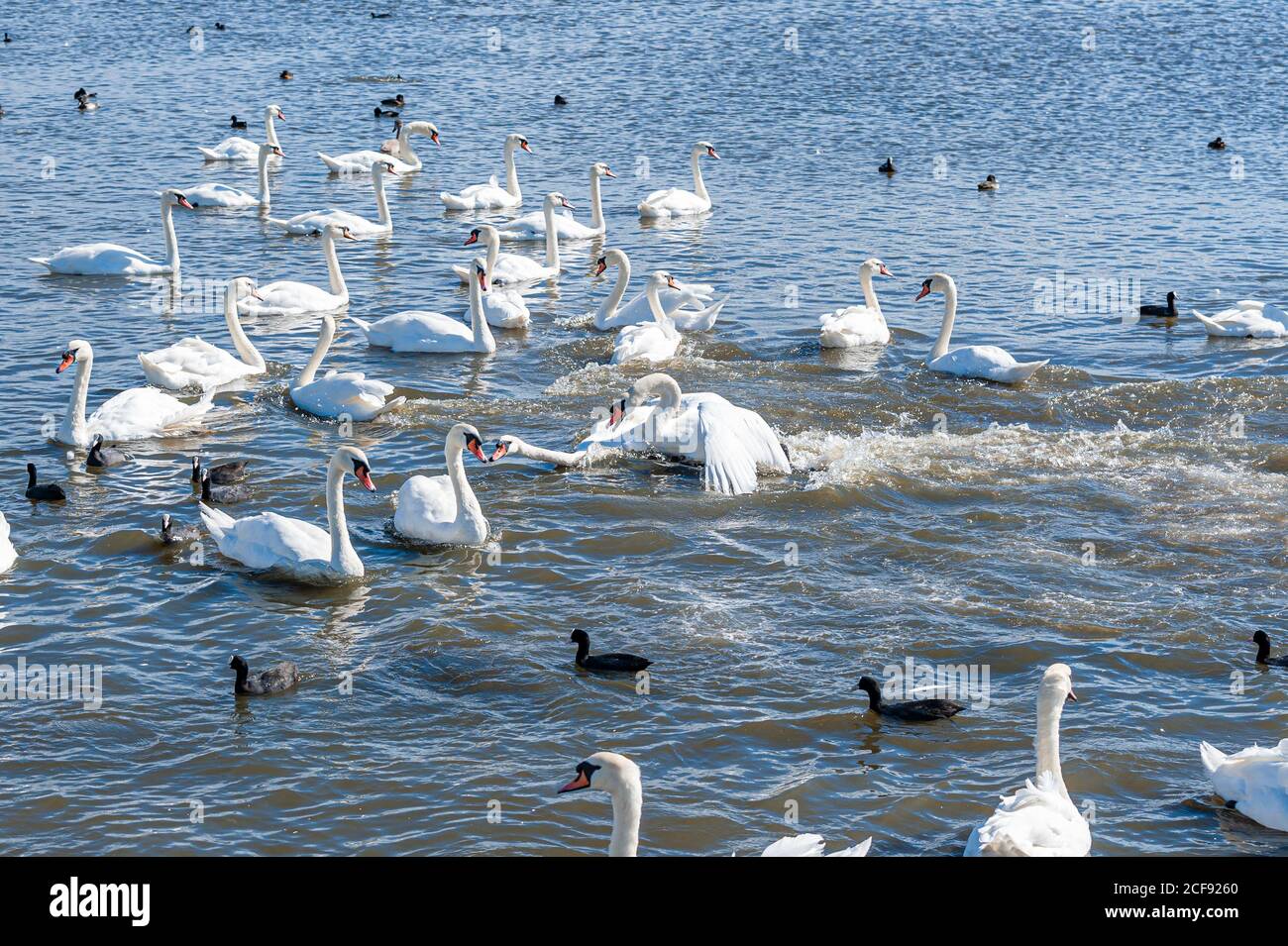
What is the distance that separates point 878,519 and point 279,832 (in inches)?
262

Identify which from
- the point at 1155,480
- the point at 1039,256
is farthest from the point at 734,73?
the point at 1155,480

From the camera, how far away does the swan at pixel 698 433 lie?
14.9 metres

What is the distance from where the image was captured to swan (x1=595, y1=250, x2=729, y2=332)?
19.8 metres

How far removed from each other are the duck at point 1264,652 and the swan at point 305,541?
676cm

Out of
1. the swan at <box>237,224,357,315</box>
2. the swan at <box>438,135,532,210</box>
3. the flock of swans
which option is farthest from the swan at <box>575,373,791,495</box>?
the swan at <box>438,135,532,210</box>

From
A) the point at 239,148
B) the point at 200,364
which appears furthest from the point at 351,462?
the point at 239,148

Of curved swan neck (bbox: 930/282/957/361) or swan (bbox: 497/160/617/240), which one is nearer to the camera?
curved swan neck (bbox: 930/282/957/361)

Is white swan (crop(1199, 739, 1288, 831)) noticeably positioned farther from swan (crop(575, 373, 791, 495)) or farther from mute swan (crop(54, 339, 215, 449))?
mute swan (crop(54, 339, 215, 449))

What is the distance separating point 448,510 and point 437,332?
233 inches

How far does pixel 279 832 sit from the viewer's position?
9469 mm

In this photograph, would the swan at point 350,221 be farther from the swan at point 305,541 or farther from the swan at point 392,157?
the swan at point 305,541

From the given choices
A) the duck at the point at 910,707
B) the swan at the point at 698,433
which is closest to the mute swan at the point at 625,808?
the duck at the point at 910,707

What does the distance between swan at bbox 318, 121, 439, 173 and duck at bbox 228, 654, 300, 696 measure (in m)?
18.3

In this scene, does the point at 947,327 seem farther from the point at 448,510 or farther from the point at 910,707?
the point at 910,707
